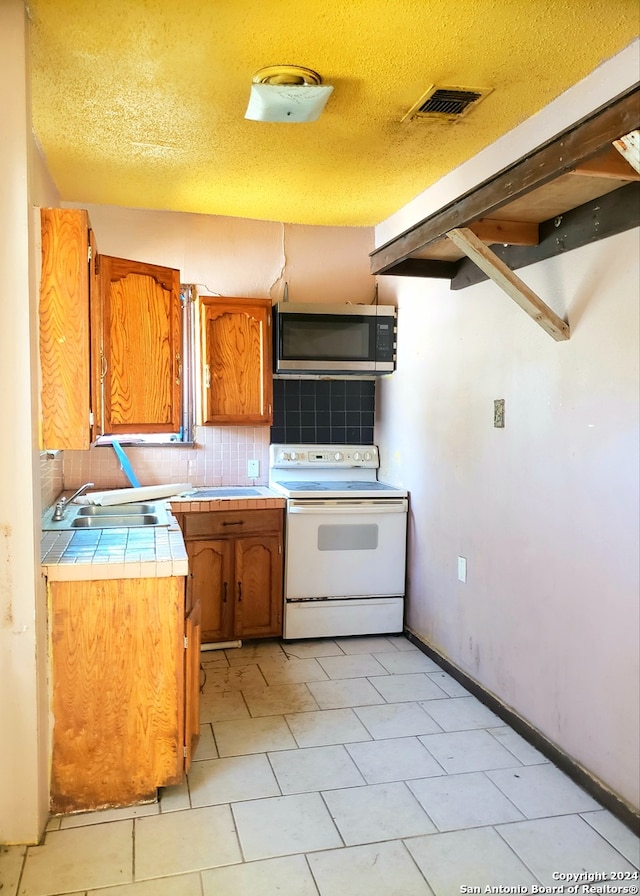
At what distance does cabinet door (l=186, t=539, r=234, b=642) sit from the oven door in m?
0.32

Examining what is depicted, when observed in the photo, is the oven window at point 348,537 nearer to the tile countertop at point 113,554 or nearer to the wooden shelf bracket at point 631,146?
the tile countertop at point 113,554

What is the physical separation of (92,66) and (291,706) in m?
2.56

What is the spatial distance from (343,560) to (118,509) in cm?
124

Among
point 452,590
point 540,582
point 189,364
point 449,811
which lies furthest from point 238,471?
point 449,811

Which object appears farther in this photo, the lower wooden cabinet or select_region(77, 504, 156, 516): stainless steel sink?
select_region(77, 504, 156, 516): stainless steel sink

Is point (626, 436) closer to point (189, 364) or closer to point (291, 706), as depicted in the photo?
point (291, 706)

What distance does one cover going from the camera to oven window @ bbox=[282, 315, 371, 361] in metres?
3.87

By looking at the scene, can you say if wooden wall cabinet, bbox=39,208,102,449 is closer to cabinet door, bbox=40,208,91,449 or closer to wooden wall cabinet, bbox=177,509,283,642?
cabinet door, bbox=40,208,91,449

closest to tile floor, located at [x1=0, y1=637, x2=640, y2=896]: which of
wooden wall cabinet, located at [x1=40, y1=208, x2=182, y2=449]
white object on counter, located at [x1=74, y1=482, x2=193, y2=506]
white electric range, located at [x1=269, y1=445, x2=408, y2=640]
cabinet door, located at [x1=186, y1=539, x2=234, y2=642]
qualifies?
cabinet door, located at [x1=186, y1=539, x2=234, y2=642]

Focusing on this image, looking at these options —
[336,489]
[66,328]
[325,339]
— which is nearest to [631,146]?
[66,328]

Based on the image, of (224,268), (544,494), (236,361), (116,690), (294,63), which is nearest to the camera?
(294,63)

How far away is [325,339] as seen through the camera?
392 centimetres

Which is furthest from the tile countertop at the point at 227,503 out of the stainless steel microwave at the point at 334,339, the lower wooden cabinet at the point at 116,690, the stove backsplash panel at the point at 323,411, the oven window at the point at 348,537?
the lower wooden cabinet at the point at 116,690

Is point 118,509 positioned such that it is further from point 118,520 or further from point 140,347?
point 140,347
